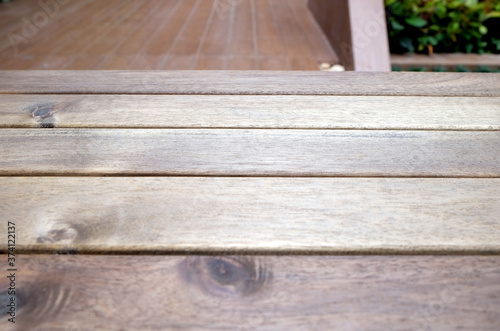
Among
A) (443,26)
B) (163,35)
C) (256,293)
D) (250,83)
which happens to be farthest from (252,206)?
(443,26)

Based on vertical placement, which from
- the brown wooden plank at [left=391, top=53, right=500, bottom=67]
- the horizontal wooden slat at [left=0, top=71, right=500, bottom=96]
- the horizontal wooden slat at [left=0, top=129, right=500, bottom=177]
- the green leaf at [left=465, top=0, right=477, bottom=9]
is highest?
the green leaf at [left=465, top=0, right=477, bottom=9]

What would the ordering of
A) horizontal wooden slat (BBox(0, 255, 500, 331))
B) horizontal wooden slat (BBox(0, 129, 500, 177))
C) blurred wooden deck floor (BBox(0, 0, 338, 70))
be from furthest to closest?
blurred wooden deck floor (BBox(0, 0, 338, 70)) → horizontal wooden slat (BBox(0, 129, 500, 177)) → horizontal wooden slat (BBox(0, 255, 500, 331))

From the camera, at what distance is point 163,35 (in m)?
2.44

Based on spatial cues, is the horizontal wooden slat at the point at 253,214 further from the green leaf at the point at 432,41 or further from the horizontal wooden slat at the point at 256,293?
the green leaf at the point at 432,41

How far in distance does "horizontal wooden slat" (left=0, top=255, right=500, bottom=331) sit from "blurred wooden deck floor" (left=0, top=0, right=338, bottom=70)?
60.5 inches

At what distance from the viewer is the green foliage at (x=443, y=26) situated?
2.45m

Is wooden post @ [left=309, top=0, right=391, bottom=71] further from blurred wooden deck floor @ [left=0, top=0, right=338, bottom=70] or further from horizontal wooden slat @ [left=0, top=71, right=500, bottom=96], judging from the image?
horizontal wooden slat @ [left=0, top=71, right=500, bottom=96]

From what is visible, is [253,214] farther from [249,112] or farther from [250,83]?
[250,83]

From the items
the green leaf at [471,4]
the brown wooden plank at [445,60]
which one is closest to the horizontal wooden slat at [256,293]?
the brown wooden plank at [445,60]

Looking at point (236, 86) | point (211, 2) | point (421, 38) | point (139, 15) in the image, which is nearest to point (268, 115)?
point (236, 86)

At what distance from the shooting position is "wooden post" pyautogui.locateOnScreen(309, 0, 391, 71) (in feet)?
5.95

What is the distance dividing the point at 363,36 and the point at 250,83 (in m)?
1.01

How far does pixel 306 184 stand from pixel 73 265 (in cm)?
36

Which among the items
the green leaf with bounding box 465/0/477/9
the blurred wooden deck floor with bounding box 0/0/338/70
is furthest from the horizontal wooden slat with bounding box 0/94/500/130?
the green leaf with bounding box 465/0/477/9
